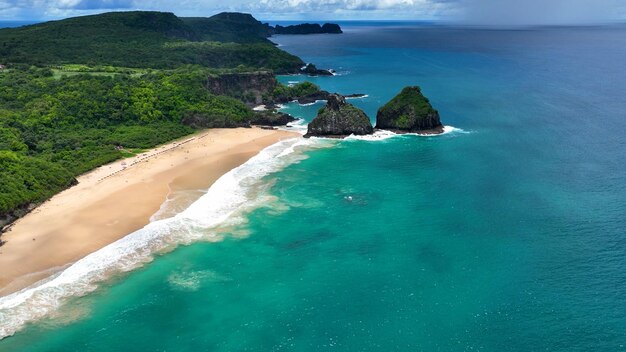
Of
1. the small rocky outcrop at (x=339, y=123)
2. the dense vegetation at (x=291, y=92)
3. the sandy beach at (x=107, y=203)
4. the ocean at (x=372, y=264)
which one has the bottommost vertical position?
the ocean at (x=372, y=264)

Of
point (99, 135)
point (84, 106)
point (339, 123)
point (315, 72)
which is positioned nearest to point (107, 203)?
point (99, 135)

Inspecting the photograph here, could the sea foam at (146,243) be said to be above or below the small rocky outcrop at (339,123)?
below

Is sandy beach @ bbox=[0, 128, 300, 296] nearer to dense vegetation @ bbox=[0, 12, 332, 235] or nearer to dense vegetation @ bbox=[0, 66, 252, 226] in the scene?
dense vegetation @ bbox=[0, 66, 252, 226]

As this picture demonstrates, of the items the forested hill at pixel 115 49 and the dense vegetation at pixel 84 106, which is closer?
the dense vegetation at pixel 84 106

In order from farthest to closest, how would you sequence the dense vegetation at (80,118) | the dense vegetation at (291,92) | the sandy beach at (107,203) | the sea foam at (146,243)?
1. the dense vegetation at (291,92)
2. the dense vegetation at (80,118)
3. the sandy beach at (107,203)
4. the sea foam at (146,243)

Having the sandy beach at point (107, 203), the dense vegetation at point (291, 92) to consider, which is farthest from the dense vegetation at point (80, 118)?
the dense vegetation at point (291, 92)

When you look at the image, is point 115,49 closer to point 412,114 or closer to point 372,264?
point 412,114

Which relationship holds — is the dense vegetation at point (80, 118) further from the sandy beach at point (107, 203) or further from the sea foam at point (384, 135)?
the sea foam at point (384, 135)
